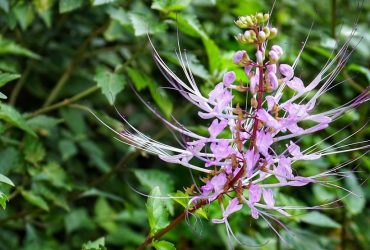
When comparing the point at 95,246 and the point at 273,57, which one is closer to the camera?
the point at 273,57

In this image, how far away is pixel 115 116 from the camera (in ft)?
10.6

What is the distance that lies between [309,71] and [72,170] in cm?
131

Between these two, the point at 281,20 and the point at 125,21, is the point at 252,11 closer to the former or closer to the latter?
the point at 281,20

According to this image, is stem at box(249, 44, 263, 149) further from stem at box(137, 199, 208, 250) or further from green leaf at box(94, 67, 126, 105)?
green leaf at box(94, 67, 126, 105)

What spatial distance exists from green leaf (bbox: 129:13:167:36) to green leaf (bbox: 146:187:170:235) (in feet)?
2.04

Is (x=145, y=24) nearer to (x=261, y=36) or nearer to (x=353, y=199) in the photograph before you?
(x=261, y=36)

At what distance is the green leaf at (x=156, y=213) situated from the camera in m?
1.57

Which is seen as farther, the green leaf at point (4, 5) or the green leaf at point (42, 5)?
the green leaf at point (42, 5)

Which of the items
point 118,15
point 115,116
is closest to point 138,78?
point 118,15

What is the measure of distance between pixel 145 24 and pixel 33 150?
2.01ft

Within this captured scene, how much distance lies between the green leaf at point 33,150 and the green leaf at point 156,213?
0.78 m

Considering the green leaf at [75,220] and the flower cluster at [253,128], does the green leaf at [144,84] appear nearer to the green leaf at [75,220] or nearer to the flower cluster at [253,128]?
the green leaf at [75,220]

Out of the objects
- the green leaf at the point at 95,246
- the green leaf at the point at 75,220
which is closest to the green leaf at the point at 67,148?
the green leaf at the point at 75,220

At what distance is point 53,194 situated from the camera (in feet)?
7.53
